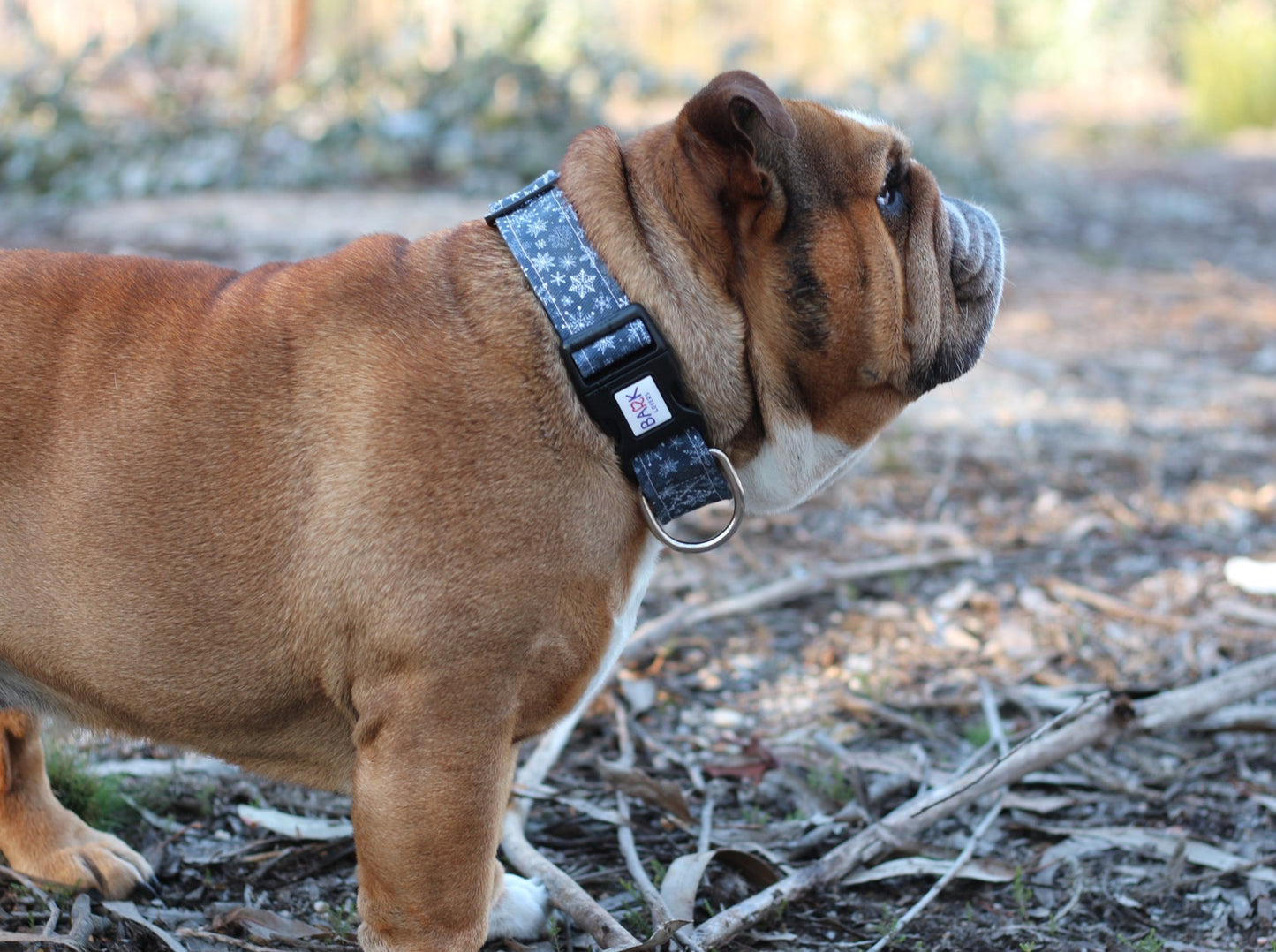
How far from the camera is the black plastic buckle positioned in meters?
2.31

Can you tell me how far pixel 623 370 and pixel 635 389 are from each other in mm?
42

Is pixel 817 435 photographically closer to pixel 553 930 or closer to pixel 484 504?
pixel 484 504

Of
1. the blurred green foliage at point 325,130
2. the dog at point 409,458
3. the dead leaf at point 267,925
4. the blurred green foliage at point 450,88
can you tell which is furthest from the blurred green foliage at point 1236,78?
the dead leaf at point 267,925

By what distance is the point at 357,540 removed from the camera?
232 cm

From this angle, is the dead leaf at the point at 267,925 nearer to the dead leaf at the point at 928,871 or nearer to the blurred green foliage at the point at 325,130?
the dead leaf at the point at 928,871

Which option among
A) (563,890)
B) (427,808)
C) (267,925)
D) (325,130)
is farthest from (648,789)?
(325,130)

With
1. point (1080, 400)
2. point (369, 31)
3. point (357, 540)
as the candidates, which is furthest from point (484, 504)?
point (369, 31)

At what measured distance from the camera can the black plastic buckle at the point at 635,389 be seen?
2.31 metres

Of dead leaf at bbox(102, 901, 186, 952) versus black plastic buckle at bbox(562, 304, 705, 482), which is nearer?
black plastic buckle at bbox(562, 304, 705, 482)

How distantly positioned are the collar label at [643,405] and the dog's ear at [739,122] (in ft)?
1.40

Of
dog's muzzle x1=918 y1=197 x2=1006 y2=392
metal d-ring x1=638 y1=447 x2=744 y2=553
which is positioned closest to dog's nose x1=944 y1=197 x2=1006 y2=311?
dog's muzzle x1=918 y1=197 x2=1006 y2=392

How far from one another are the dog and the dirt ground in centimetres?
56

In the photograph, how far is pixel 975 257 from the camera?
273 centimetres

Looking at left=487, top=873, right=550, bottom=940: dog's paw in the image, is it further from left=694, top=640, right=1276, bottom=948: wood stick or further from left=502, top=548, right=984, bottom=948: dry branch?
left=694, top=640, right=1276, bottom=948: wood stick
